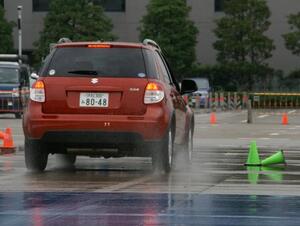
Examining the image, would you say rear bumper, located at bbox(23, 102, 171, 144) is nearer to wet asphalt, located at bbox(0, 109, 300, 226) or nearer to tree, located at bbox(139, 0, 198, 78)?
wet asphalt, located at bbox(0, 109, 300, 226)

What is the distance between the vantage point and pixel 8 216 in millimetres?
8133

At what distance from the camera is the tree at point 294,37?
55.1 meters

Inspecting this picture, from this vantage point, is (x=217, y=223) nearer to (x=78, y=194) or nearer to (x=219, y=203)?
(x=219, y=203)

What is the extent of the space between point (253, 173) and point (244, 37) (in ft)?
144

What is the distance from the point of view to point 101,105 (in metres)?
11.7

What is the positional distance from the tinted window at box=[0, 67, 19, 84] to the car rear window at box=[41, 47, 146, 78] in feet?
77.8

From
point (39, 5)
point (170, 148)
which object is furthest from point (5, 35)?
point (170, 148)

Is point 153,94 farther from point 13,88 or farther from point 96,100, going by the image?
point 13,88

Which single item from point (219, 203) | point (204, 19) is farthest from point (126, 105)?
point (204, 19)

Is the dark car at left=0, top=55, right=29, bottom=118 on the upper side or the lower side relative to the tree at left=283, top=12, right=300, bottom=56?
lower

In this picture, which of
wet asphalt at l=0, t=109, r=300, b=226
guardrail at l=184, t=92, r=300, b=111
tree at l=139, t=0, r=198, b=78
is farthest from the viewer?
tree at l=139, t=0, r=198, b=78

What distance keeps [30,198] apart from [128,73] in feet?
9.96

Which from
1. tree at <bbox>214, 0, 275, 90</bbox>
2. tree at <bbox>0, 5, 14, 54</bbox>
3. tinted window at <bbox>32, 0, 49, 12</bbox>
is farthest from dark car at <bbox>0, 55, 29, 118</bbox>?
tinted window at <bbox>32, 0, 49, 12</bbox>

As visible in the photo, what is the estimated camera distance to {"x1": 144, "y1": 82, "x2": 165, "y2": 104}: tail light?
11766mm
